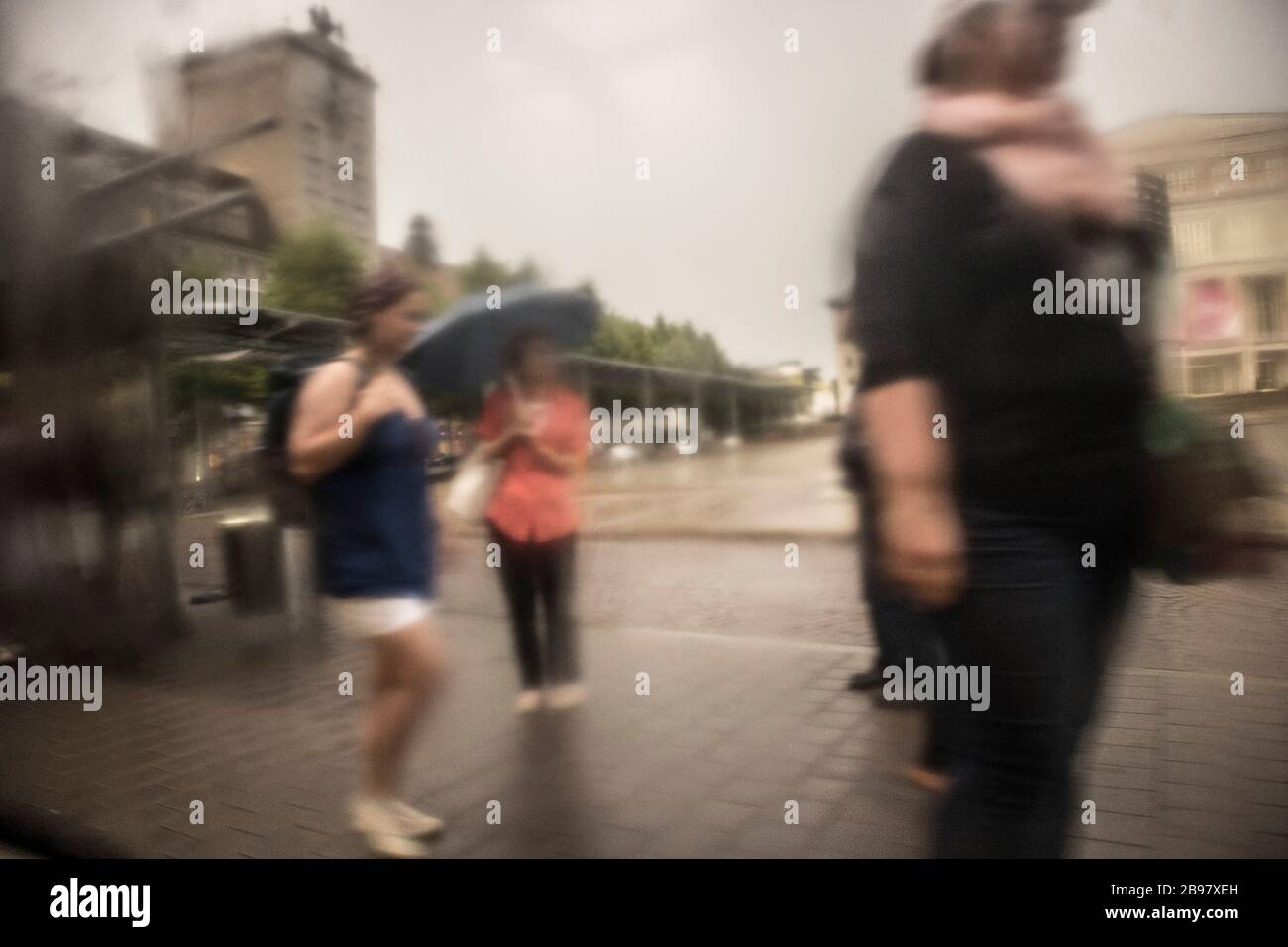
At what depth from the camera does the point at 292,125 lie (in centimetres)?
374

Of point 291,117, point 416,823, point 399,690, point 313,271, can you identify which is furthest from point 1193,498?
point 291,117

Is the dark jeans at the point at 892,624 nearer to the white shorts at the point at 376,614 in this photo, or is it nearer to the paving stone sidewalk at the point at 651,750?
the paving stone sidewalk at the point at 651,750

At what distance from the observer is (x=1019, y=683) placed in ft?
4.87

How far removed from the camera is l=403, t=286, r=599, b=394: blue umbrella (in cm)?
301

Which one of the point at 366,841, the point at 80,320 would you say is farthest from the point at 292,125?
the point at 366,841

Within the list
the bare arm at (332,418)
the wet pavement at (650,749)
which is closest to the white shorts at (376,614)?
the bare arm at (332,418)

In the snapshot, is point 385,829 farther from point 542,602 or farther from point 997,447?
point 997,447

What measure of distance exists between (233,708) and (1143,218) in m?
3.80

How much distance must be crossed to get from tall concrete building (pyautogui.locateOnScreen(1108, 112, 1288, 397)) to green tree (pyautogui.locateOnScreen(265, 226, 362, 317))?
2.41m

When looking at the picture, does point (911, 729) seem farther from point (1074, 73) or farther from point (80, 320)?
point (80, 320)

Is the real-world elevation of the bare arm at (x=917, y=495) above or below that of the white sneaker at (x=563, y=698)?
above

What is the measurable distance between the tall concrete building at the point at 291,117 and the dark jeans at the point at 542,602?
1.20 m

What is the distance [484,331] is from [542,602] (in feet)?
3.72

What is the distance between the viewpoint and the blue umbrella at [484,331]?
3010 millimetres
